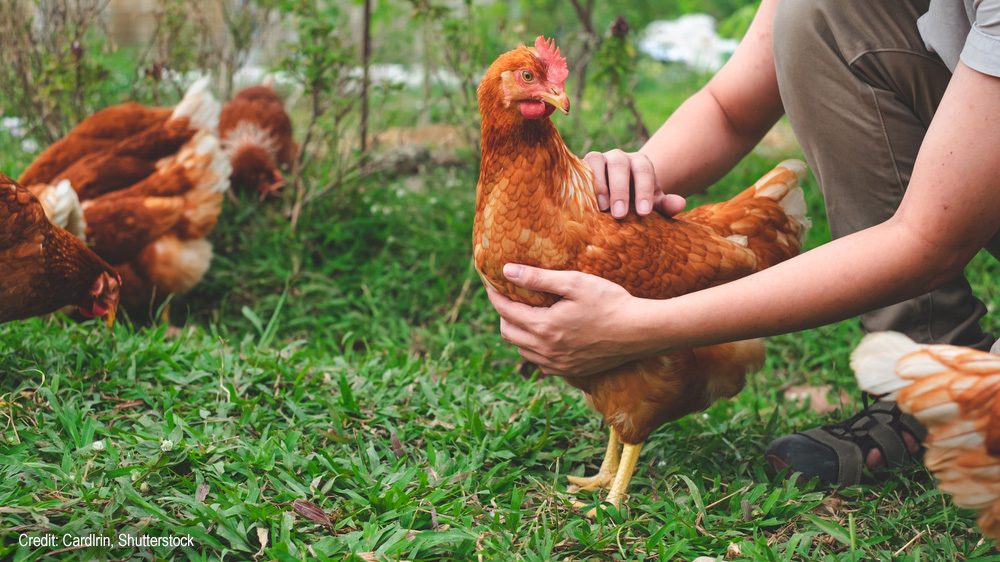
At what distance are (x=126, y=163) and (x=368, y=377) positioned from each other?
89.8 inches

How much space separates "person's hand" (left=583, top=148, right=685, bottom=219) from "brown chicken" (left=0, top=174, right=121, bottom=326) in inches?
74.3

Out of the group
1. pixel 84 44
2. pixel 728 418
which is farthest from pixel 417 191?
pixel 728 418

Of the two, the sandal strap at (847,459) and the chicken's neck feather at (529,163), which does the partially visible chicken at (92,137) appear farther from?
the sandal strap at (847,459)

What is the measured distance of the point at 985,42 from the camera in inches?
63.1

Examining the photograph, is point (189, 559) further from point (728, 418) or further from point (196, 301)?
point (196, 301)

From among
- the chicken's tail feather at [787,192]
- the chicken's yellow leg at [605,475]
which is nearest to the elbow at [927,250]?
the chicken's tail feather at [787,192]

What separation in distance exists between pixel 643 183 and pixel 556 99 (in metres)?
0.44

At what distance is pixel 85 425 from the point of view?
2297 mm

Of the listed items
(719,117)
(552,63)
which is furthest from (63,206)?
(719,117)

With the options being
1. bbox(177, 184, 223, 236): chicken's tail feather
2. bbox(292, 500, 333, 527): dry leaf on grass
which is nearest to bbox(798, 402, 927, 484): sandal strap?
bbox(292, 500, 333, 527): dry leaf on grass

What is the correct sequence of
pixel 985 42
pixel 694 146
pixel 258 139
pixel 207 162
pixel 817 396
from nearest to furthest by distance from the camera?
pixel 985 42
pixel 694 146
pixel 817 396
pixel 207 162
pixel 258 139

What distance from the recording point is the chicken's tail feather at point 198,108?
452cm

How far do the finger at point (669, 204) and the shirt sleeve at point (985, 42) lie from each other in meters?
A: 0.86
